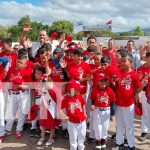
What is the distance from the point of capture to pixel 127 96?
5422 mm

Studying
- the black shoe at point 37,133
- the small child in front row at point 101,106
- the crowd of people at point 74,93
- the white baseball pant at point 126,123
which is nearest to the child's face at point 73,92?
the crowd of people at point 74,93

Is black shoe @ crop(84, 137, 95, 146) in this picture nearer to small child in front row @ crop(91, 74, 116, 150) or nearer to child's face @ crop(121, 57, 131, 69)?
small child in front row @ crop(91, 74, 116, 150)

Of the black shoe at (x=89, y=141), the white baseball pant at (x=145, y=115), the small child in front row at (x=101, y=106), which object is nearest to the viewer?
the small child in front row at (x=101, y=106)

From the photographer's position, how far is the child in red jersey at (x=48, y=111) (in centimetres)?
593

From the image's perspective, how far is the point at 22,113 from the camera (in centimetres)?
636

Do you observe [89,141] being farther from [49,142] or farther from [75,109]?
[75,109]

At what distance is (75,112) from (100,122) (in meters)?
0.59

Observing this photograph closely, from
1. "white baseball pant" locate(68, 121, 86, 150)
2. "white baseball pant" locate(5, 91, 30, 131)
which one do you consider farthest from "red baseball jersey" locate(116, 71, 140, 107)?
"white baseball pant" locate(5, 91, 30, 131)

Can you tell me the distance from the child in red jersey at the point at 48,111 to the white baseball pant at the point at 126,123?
3.98 feet

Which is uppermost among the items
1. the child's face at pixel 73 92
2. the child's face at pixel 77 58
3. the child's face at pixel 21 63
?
the child's face at pixel 77 58

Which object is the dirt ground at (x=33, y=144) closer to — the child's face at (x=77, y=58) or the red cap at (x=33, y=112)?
the red cap at (x=33, y=112)

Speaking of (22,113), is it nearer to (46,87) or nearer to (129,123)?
(46,87)

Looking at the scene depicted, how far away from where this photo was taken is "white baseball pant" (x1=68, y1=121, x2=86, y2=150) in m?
5.34

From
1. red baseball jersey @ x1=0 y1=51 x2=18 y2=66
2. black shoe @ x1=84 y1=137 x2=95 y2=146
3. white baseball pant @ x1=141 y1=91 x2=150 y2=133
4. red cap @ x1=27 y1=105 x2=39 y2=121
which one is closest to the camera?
black shoe @ x1=84 y1=137 x2=95 y2=146
